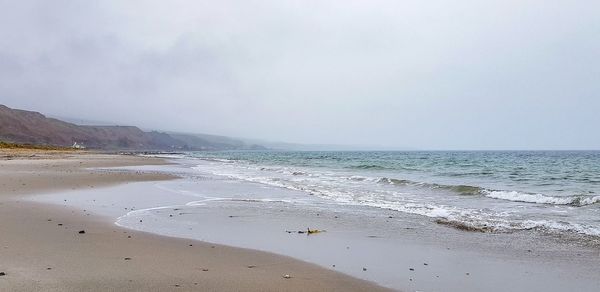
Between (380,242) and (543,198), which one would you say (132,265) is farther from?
(543,198)

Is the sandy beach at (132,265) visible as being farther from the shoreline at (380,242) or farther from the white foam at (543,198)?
the white foam at (543,198)

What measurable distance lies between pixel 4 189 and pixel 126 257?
34.9ft

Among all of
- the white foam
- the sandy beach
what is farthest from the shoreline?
the white foam

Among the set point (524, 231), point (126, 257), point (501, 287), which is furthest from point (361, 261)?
point (524, 231)

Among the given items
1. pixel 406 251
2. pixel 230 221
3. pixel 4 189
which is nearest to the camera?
pixel 406 251

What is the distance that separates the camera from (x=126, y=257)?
6.29 m

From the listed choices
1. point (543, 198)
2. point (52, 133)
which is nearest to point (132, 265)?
point (543, 198)

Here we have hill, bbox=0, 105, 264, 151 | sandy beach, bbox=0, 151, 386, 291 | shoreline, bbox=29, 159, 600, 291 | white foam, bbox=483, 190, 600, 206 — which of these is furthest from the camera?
hill, bbox=0, 105, 264, 151

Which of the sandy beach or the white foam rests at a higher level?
the white foam

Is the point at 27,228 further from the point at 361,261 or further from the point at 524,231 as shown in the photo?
the point at 524,231

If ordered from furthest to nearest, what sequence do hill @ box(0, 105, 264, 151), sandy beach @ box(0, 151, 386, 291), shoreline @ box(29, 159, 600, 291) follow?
1. hill @ box(0, 105, 264, 151)
2. shoreline @ box(29, 159, 600, 291)
3. sandy beach @ box(0, 151, 386, 291)

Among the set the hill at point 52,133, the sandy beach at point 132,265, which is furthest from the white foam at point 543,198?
the hill at point 52,133

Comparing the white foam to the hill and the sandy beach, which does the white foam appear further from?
the hill

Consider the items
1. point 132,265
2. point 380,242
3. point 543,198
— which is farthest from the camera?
point 543,198
